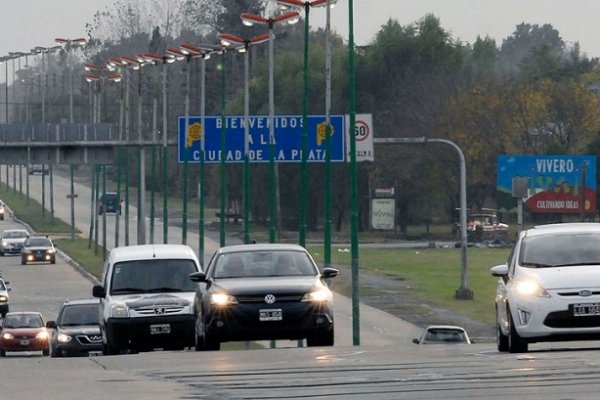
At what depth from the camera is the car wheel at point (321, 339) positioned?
25.7m

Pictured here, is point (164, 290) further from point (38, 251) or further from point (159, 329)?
point (38, 251)

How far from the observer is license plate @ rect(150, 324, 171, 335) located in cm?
2770

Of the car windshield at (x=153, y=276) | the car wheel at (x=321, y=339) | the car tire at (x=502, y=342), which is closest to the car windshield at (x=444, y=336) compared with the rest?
the car windshield at (x=153, y=276)

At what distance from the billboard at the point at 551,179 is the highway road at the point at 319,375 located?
193 feet

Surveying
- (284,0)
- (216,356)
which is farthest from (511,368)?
(284,0)

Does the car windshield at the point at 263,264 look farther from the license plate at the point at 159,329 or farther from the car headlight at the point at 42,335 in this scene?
the car headlight at the point at 42,335

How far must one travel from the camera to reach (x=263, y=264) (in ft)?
86.1

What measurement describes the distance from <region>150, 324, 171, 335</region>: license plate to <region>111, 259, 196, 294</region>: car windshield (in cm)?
99

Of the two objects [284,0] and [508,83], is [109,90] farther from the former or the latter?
[284,0]

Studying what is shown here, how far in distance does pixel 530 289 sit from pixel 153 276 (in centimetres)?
867

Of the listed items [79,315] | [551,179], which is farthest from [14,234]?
[79,315]

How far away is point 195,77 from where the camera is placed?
15838 cm

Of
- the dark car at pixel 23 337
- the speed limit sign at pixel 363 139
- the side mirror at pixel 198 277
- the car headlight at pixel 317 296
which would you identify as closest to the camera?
the car headlight at pixel 317 296

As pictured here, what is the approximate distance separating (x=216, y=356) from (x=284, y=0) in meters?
25.7
